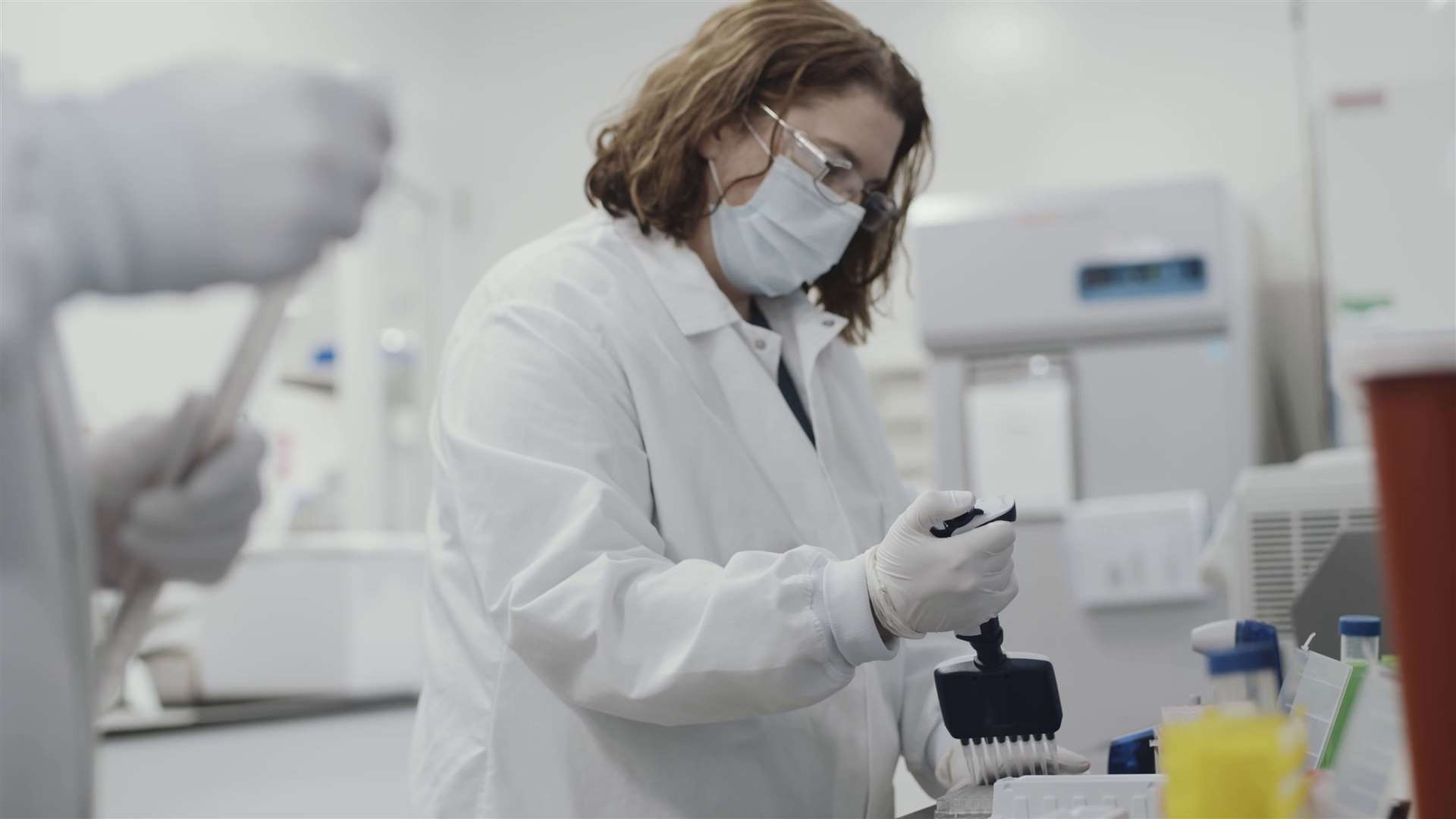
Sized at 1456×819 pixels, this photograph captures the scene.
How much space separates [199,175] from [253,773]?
1.93 metres

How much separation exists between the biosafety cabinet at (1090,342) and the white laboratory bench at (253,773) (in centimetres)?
133

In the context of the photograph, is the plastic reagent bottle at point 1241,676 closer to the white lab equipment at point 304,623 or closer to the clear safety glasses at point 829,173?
the clear safety glasses at point 829,173

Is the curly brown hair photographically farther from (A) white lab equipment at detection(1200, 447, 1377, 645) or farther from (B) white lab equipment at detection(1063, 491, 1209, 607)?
(B) white lab equipment at detection(1063, 491, 1209, 607)

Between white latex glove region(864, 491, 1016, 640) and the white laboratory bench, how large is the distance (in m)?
1.33

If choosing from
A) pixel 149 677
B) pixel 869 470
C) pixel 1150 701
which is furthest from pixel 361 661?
pixel 1150 701

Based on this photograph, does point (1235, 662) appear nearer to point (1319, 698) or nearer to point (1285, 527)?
point (1319, 698)

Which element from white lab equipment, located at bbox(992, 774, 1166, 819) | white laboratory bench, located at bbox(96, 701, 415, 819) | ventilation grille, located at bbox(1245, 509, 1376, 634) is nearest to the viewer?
white lab equipment, located at bbox(992, 774, 1166, 819)

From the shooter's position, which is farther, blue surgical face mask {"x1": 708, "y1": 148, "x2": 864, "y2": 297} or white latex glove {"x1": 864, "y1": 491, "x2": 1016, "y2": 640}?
blue surgical face mask {"x1": 708, "y1": 148, "x2": 864, "y2": 297}

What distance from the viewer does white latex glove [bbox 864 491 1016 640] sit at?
1029mm

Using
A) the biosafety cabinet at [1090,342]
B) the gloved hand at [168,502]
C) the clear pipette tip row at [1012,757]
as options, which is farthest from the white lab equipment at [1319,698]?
the biosafety cabinet at [1090,342]

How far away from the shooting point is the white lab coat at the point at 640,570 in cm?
105

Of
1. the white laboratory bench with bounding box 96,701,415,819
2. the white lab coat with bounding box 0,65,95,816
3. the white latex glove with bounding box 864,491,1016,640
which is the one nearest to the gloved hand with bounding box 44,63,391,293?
the white lab coat with bounding box 0,65,95,816

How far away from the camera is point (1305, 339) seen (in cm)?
336

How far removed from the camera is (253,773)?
7.48ft
